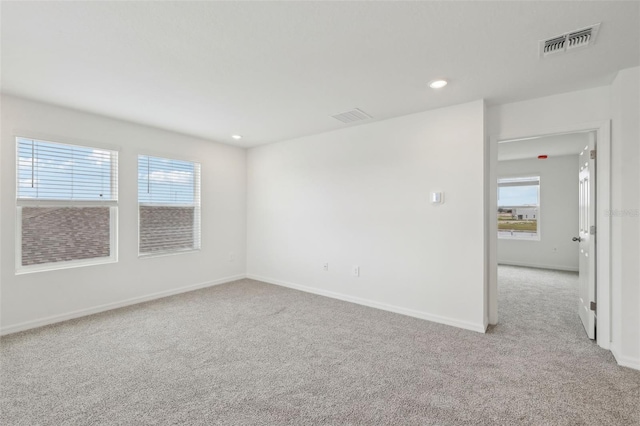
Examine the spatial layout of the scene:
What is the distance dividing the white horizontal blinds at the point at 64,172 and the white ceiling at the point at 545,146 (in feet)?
19.1

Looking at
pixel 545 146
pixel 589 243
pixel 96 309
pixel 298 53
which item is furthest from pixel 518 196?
pixel 96 309

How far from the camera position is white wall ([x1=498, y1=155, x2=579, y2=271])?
6160 mm

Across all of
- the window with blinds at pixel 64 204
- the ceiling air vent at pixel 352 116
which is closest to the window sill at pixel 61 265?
the window with blinds at pixel 64 204

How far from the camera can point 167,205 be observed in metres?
4.34

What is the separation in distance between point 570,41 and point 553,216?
573 cm

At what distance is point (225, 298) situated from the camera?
4.16 meters

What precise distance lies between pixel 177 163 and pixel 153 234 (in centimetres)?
113

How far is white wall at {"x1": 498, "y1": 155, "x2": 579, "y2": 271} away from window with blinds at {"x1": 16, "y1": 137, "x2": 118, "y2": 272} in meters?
7.87

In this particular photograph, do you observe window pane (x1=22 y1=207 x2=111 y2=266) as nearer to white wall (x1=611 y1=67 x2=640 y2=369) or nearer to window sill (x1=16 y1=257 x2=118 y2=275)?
window sill (x1=16 y1=257 x2=118 y2=275)

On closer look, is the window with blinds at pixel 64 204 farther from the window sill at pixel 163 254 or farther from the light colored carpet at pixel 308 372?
the light colored carpet at pixel 308 372

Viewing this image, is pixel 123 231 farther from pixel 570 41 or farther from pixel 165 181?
pixel 570 41

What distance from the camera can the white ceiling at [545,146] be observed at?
4770 millimetres

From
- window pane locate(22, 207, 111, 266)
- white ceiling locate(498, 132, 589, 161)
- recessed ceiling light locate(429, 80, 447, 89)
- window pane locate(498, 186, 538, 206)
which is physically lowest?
window pane locate(22, 207, 111, 266)

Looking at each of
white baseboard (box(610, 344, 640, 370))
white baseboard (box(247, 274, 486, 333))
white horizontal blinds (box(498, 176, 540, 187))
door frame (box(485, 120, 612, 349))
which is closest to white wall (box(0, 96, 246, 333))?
white baseboard (box(247, 274, 486, 333))
